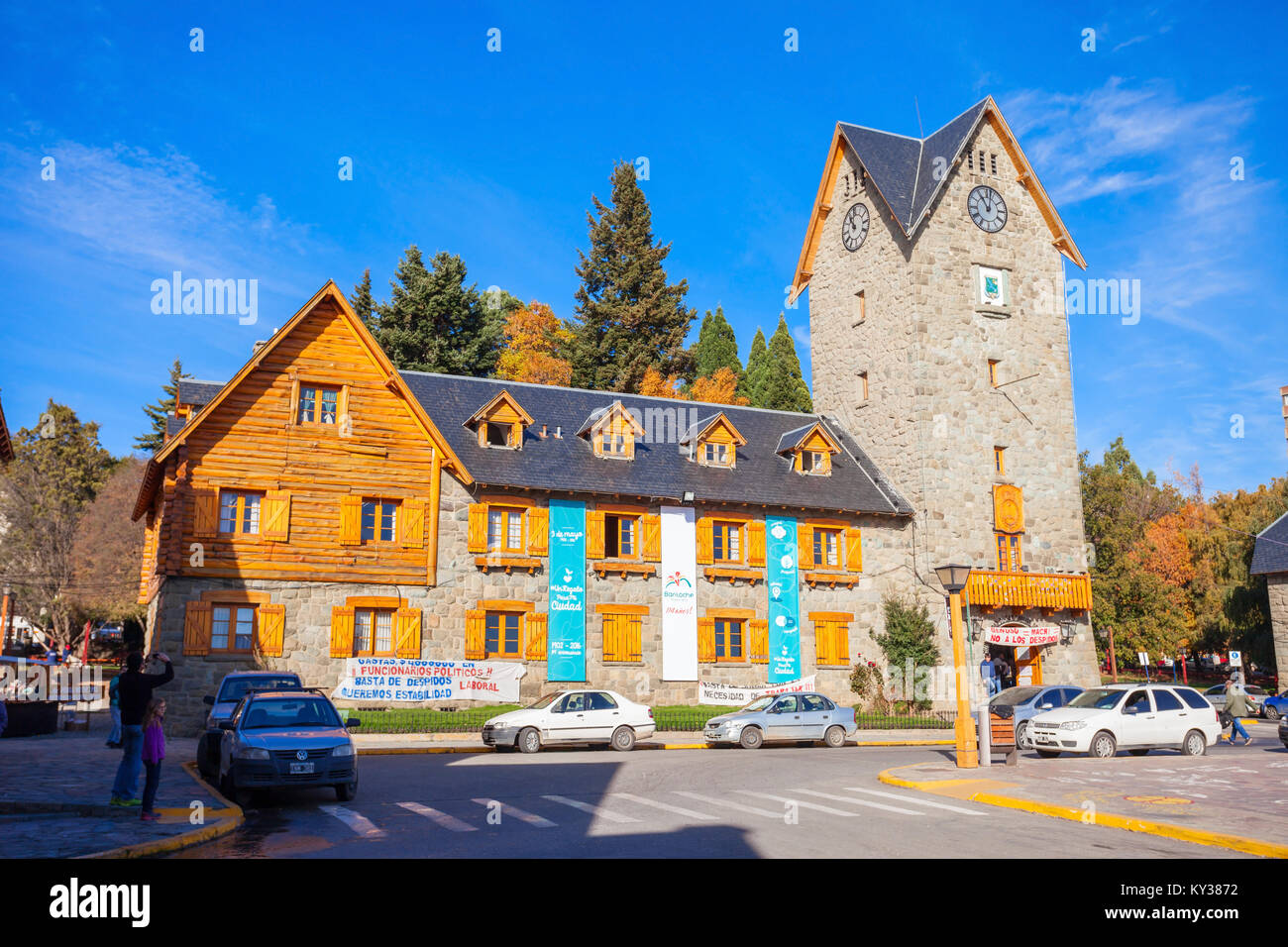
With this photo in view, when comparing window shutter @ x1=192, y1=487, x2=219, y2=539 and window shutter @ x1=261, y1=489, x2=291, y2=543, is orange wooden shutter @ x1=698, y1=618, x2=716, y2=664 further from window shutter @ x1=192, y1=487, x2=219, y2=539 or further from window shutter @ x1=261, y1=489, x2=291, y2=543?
window shutter @ x1=192, y1=487, x2=219, y2=539

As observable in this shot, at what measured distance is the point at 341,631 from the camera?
30.1m

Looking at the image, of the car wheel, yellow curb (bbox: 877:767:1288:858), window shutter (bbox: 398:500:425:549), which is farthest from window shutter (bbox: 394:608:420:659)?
yellow curb (bbox: 877:767:1288:858)

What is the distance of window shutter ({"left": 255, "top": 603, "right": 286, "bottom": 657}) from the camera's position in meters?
29.2

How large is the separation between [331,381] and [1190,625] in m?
55.1

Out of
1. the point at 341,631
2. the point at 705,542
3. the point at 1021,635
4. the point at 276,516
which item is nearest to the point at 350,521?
the point at 276,516

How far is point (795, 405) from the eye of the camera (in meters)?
69.8

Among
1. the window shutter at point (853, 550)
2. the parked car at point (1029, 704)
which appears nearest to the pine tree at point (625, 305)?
the window shutter at point (853, 550)

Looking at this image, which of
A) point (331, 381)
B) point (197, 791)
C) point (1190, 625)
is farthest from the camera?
point (1190, 625)

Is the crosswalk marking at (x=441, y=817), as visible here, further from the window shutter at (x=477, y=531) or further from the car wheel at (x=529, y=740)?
the window shutter at (x=477, y=531)

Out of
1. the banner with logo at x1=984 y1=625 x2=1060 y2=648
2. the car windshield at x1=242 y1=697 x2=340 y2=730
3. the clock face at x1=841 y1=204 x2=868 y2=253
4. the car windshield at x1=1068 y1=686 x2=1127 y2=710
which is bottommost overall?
the car windshield at x1=1068 y1=686 x2=1127 y2=710

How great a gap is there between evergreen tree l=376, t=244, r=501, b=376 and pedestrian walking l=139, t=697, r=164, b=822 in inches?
1722
